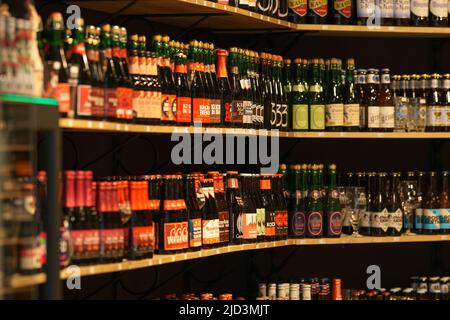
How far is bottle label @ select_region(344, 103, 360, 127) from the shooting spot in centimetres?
483

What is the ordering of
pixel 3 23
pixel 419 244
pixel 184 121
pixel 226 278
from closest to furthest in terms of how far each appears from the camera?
pixel 3 23 < pixel 184 121 < pixel 226 278 < pixel 419 244

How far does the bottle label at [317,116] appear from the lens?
482 centimetres

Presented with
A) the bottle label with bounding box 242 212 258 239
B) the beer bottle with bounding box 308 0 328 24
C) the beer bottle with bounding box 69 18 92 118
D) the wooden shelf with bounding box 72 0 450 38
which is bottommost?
the bottle label with bounding box 242 212 258 239

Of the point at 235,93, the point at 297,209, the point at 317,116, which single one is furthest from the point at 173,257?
the point at 317,116

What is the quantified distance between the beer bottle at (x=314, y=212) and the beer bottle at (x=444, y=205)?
2.30ft

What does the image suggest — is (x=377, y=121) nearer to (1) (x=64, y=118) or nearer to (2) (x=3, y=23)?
(1) (x=64, y=118)

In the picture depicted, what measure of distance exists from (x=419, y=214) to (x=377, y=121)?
57cm

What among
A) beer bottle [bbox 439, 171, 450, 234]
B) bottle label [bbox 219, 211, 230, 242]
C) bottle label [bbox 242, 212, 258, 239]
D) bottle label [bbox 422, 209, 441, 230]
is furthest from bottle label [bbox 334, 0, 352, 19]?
bottle label [bbox 219, 211, 230, 242]

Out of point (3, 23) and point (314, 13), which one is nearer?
point (3, 23)

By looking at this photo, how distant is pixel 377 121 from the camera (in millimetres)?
4859

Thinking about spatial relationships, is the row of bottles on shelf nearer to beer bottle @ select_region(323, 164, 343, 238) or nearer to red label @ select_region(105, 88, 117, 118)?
beer bottle @ select_region(323, 164, 343, 238)

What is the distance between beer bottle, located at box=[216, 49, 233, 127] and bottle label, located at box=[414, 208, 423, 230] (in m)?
1.31
